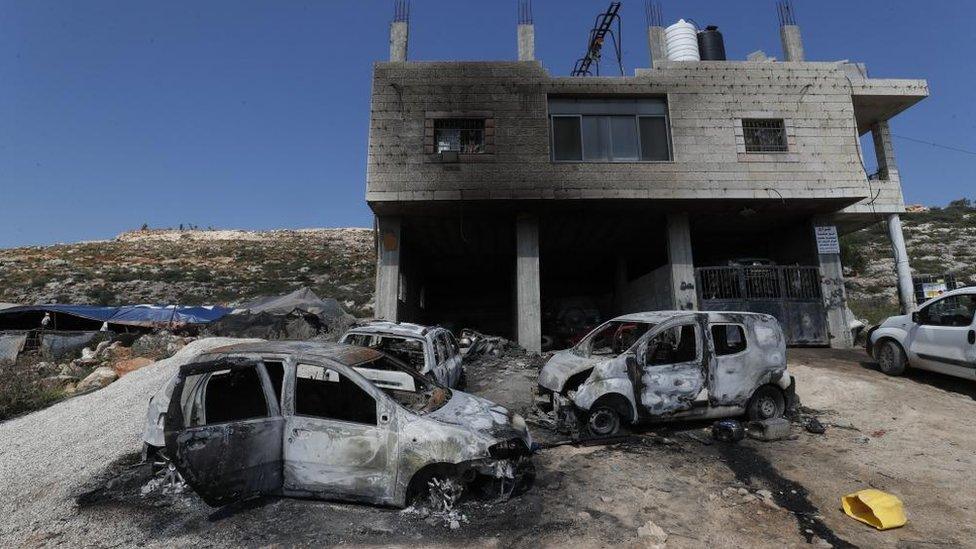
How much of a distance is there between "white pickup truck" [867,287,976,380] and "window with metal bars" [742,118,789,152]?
5.79 metres

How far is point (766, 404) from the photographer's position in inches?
267

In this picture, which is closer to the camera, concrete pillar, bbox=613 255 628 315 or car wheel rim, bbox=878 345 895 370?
car wheel rim, bbox=878 345 895 370

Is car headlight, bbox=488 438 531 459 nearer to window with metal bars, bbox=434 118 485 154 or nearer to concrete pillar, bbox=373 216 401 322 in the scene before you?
concrete pillar, bbox=373 216 401 322

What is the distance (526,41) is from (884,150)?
1232cm

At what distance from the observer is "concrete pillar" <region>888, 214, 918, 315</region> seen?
44.0 ft

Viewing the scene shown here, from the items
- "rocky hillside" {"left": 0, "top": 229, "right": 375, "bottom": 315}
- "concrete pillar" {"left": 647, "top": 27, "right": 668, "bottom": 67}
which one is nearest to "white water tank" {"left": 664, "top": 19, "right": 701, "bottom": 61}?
"concrete pillar" {"left": 647, "top": 27, "right": 668, "bottom": 67}

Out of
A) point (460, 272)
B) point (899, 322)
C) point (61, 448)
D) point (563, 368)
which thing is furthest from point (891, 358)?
point (460, 272)

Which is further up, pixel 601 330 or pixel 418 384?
pixel 601 330

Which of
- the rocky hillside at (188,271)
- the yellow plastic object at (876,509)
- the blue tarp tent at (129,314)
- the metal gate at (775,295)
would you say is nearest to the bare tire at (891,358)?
the metal gate at (775,295)

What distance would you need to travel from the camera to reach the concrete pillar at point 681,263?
12844 mm

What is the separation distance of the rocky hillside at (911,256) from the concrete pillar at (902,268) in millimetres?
3678

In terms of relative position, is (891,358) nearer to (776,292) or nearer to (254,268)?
(776,292)

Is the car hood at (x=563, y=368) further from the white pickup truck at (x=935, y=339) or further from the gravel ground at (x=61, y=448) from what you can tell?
the white pickup truck at (x=935, y=339)

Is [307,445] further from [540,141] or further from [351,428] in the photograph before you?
[540,141]
